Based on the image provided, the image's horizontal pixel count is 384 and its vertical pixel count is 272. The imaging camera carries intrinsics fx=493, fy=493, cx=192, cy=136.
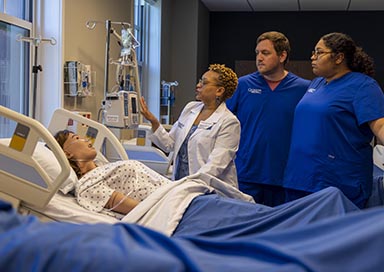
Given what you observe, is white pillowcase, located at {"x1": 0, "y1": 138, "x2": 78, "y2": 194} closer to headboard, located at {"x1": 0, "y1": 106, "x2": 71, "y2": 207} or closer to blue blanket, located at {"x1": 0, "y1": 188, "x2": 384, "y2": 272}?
headboard, located at {"x1": 0, "y1": 106, "x2": 71, "y2": 207}

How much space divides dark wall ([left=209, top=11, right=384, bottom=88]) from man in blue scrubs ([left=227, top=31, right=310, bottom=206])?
364cm

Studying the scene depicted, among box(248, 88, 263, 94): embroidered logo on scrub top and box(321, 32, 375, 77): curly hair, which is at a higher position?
box(321, 32, 375, 77): curly hair

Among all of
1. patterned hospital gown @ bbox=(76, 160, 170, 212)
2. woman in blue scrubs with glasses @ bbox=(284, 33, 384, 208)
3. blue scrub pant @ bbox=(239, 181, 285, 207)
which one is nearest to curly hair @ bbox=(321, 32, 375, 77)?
woman in blue scrubs with glasses @ bbox=(284, 33, 384, 208)

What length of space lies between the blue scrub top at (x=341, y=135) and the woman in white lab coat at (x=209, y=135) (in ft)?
1.28

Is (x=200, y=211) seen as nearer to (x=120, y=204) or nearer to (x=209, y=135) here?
(x=120, y=204)

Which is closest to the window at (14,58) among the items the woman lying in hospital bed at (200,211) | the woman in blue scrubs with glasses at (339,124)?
the woman lying in hospital bed at (200,211)

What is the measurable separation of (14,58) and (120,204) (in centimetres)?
166

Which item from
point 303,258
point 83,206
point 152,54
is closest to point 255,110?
point 83,206

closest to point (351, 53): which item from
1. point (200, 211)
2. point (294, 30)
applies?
point (200, 211)

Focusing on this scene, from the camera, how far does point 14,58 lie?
3.23 m

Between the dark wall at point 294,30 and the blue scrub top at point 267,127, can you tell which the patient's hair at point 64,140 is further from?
the dark wall at point 294,30

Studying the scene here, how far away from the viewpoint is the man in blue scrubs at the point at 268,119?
2.87 meters

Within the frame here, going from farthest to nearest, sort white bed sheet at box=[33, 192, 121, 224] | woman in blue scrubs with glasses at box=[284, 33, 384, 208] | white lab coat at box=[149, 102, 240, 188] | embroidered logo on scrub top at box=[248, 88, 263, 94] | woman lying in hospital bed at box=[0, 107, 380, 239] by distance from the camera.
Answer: embroidered logo on scrub top at box=[248, 88, 263, 94]
white lab coat at box=[149, 102, 240, 188]
woman in blue scrubs with glasses at box=[284, 33, 384, 208]
white bed sheet at box=[33, 192, 121, 224]
woman lying in hospital bed at box=[0, 107, 380, 239]

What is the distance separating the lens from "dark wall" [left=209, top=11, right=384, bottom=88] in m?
6.26
